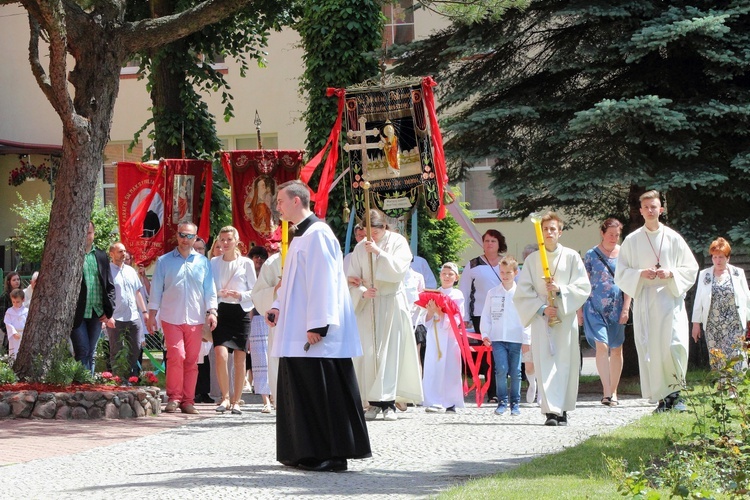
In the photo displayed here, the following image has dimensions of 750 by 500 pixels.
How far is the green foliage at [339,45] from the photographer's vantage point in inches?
761

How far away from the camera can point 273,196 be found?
18609 millimetres

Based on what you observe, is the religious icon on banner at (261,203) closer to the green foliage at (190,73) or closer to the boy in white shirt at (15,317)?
the green foliage at (190,73)

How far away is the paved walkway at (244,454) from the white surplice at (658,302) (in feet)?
1.78

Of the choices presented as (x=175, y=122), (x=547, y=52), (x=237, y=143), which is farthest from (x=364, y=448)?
(x=237, y=143)

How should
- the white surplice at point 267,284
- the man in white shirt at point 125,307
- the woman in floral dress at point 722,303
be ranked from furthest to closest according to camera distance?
the man in white shirt at point 125,307 → the woman in floral dress at point 722,303 → the white surplice at point 267,284

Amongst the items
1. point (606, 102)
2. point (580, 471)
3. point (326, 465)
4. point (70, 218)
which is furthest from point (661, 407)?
point (70, 218)

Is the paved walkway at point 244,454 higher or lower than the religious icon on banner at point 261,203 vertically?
lower

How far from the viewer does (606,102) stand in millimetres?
14875

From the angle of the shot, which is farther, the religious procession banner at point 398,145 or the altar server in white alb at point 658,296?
the religious procession banner at point 398,145

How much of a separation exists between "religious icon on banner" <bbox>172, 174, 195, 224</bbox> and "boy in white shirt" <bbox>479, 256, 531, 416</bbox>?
257 inches

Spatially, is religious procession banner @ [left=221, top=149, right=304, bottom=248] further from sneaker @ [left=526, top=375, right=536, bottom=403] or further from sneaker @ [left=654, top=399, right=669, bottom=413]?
sneaker @ [left=654, top=399, right=669, bottom=413]

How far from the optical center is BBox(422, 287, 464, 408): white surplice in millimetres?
13836

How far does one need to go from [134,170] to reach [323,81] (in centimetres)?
337

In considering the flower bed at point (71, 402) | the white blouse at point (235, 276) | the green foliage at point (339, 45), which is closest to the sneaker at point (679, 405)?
the white blouse at point (235, 276)
